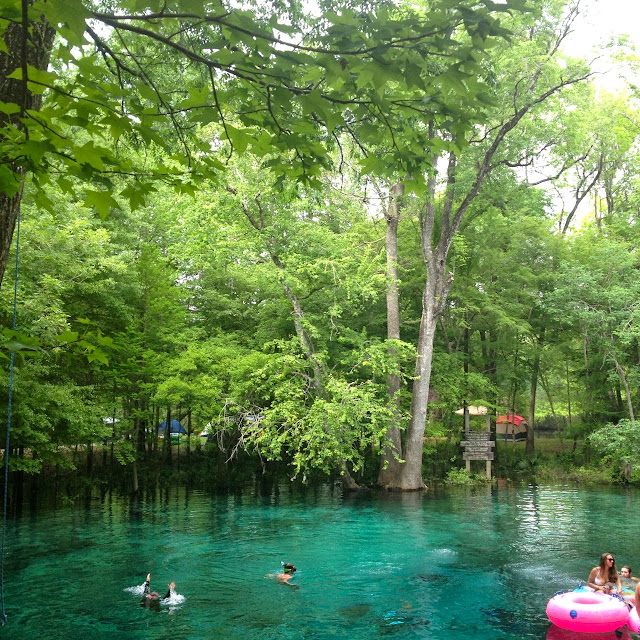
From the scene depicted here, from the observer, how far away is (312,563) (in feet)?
43.1

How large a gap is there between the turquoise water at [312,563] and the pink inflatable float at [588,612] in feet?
1.16

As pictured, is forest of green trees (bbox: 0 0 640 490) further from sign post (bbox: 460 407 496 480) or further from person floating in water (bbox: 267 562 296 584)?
person floating in water (bbox: 267 562 296 584)

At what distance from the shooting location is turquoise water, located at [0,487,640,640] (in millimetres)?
9305

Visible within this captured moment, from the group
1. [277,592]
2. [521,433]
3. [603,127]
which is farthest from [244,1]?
[521,433]

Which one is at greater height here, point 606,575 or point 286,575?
point 606,575

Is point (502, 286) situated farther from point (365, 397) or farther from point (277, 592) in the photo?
point (277, 592)

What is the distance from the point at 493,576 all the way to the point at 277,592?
4.11m

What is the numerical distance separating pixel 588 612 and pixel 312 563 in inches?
240

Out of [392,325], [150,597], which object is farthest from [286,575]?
[392,325]

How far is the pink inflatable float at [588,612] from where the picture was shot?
834 centimetres

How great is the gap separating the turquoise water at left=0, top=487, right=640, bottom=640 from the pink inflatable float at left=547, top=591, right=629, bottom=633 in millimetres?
353

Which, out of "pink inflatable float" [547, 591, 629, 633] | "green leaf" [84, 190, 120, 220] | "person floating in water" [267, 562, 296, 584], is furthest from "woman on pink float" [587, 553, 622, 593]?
"green leaf" [84, 190, 120, 220]

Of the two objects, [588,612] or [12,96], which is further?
[588,612]

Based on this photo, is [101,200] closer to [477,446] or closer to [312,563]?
[312,563]
